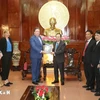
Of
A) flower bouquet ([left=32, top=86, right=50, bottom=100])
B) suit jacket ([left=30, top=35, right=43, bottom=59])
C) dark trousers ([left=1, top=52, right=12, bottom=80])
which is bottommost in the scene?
flower bouquet ([left=32, top=86, right=50, bottom=100])

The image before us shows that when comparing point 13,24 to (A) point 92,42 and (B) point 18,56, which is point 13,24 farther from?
(A) point 92,42

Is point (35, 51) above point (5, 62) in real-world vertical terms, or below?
above

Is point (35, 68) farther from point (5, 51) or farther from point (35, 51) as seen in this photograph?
point (5, 51)

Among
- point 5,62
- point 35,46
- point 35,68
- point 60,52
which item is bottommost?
point 35,68

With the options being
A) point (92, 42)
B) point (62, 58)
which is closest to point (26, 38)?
point (62, 58)

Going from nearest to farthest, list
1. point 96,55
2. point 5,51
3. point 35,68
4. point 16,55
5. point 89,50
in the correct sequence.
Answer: point 96,55
point 89,50
point 5,51
point 35,68
point 16,55

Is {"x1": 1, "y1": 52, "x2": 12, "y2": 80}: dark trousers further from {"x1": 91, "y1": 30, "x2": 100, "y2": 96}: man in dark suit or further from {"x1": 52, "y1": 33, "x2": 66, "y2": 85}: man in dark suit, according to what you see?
{"x1": 91, "y1": 30, "x2": 100, "y2": 96}: man in dark suit

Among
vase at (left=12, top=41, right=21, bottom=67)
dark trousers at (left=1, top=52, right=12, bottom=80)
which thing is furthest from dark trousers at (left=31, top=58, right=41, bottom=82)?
vase at (left=12, top=41, right=21, bottom=67)

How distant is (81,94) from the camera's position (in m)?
5.00

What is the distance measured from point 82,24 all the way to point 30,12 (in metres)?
2.11

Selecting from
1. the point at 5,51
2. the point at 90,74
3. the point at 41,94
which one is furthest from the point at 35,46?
the point at 41,94

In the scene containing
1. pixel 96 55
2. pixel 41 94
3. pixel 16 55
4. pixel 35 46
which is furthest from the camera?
pixel 16 55

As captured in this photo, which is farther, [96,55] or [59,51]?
[59,51]

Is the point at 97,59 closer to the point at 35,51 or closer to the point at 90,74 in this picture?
the point at 90,74
